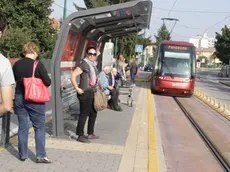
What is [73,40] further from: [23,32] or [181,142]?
[23,32]

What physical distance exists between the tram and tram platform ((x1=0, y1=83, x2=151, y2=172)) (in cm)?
1043

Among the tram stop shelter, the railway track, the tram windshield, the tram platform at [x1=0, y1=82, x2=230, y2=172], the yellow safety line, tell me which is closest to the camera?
the tram platform at [x1=0, y1=82, x2=230, y2=172]

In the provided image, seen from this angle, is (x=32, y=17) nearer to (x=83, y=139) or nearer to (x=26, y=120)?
(x=83, y=139)

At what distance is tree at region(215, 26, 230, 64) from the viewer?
6662 centimetres

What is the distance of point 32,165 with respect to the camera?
212 inches

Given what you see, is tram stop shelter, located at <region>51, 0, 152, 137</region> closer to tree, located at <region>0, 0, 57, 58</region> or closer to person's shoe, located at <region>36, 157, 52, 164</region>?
person's shoe, located at <region>36, 157, 52, 164</region>

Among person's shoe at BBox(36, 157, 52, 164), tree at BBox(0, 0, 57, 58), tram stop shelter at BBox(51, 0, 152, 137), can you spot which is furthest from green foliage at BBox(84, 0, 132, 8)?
person's shoe at BBox(36, 157, 52, 164)

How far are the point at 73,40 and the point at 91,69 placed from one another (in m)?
2.10

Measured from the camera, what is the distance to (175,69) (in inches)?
774

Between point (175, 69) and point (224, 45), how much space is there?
50.3 metres

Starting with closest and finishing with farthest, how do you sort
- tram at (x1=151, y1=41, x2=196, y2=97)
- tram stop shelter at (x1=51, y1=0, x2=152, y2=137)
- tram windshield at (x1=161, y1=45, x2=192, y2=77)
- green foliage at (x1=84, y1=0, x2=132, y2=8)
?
1. tram stop shelter at (x1=51, y1=0, x2=152, y2=137)
2. tram at (x1=151, y1=41, x2=196, y2=97)
3. tram windshield at (x1=161, y1=45, x2=192, y2=77)
4. green foliage at (x1=84, y1=0, x2=132, y2=8)

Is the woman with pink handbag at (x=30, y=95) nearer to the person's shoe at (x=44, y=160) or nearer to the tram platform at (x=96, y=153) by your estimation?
the person's shoe at (x=44, y=160)

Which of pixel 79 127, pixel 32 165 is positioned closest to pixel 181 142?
pixel 79 127

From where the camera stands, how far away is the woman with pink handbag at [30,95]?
5328 mm
